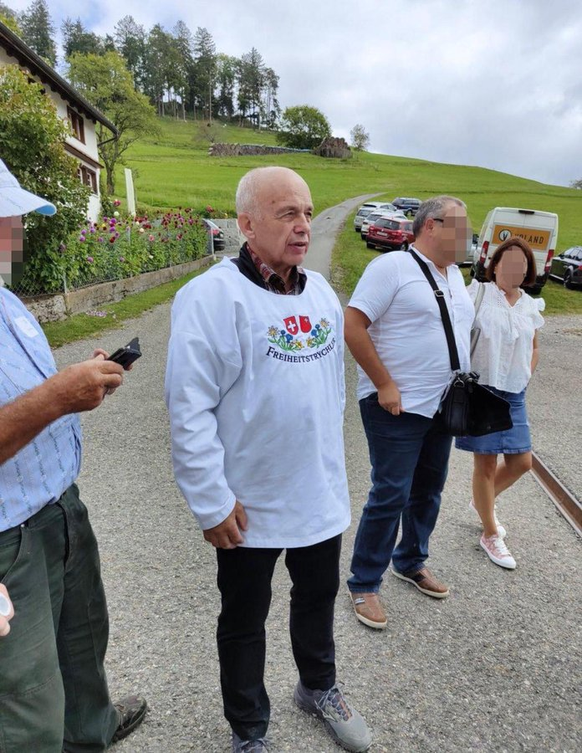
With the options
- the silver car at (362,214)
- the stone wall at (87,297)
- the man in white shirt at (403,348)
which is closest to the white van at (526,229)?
the stone wall at (87,297)

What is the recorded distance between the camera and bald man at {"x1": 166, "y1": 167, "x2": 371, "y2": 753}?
1577 millimetres

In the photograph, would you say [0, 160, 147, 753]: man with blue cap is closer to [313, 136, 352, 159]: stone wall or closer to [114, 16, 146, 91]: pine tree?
[313, 136, 352, 159]: stone wall

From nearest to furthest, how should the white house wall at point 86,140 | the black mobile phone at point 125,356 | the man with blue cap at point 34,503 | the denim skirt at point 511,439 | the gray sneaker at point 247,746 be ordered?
the man with blue cap at point 34,503 → the black mobile phone at point 125,356 → the gray sneaker at point 247,746 → the denim skirt at point 511,439 → the white house wall at point 86,140

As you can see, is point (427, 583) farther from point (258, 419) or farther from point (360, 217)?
point (360, 217)

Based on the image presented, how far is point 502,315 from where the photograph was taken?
285 centimetres

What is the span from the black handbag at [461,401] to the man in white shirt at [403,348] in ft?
0.11

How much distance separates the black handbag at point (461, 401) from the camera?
2.39 metres

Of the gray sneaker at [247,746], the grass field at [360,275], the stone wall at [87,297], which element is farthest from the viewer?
the grass field at [360,275]

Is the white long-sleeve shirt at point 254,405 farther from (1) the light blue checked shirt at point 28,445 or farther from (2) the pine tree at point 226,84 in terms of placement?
(2) the pine tree at point 226,84

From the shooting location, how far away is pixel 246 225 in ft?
5.68

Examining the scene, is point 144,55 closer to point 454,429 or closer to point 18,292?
point 18,292

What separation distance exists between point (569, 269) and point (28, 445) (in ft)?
58.0

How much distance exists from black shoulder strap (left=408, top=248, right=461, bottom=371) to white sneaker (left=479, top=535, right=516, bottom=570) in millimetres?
1449

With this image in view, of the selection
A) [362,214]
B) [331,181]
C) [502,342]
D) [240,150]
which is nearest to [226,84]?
[240,150]
